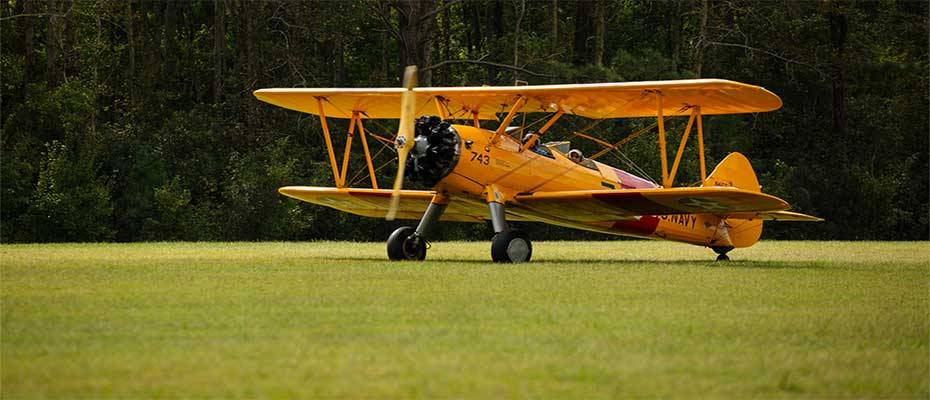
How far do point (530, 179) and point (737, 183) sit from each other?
382cm

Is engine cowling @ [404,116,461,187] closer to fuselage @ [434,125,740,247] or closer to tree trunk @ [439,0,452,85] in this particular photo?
fuselage @ [434,125,740,247]

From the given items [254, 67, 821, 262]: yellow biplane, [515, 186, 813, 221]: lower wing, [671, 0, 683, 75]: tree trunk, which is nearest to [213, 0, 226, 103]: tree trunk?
[671, 0, 683, 75]: tree trunk

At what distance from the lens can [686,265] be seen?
17828 mm

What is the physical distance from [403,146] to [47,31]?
2316 centimetres

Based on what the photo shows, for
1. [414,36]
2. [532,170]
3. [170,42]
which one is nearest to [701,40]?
[414,36]

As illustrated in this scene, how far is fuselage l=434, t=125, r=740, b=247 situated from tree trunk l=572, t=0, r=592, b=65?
24.9 meters

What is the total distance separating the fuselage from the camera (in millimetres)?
A: 17656

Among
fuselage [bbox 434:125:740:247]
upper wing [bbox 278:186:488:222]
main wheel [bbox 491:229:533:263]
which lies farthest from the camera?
upper wing [bbox 278:186:488:222]

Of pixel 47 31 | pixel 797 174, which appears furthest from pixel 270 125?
pixel 797 174

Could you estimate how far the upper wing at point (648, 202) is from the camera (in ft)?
55.1

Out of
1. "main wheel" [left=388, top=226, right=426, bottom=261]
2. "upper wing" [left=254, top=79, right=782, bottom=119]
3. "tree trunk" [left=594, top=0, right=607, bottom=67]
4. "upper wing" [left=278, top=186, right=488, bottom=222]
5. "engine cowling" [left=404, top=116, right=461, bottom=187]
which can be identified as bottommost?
"main wheel" [left=388, top=226, right=426, bottom=261]

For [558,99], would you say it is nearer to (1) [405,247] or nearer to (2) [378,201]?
(1) [405,247]

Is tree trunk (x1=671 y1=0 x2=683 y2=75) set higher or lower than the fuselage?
higher

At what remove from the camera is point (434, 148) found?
17250 mm
